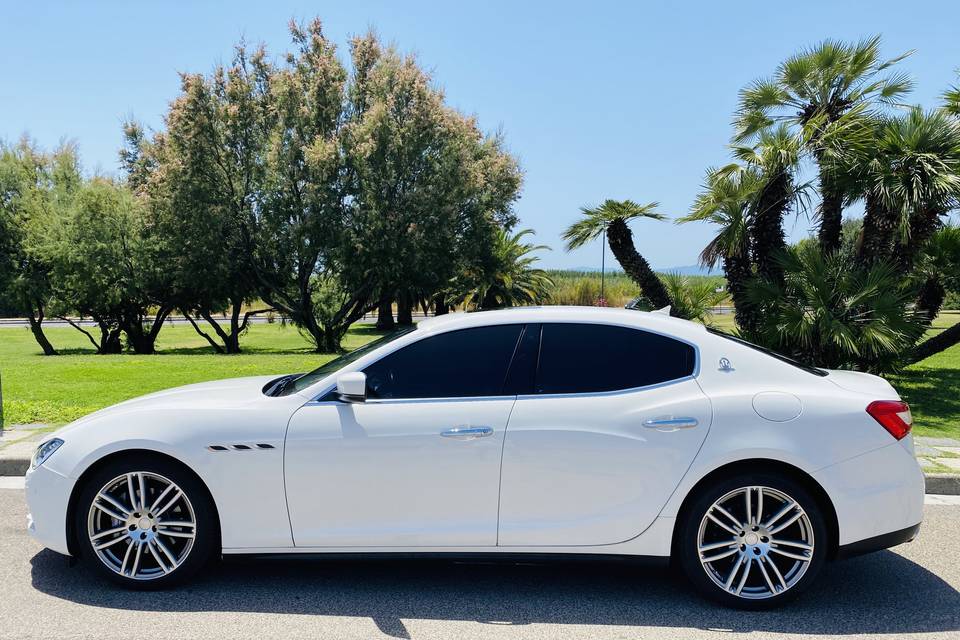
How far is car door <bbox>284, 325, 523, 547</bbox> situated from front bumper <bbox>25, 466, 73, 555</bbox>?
1.30 m

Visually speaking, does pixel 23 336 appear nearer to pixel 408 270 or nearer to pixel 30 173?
pixel 30 173

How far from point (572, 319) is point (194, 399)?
2.24m

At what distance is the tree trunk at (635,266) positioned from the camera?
11.8 meters

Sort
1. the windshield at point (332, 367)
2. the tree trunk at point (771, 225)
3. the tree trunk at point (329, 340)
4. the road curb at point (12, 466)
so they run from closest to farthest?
the windshield at point (332, 367) → the road curb at point (12, 466) → the tree trunk at point (771, 225) → the tree trunk at point (329, 340)

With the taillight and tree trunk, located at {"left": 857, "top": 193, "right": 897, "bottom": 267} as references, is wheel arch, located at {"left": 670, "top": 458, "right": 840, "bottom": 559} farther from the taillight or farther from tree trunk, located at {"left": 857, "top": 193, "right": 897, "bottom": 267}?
tree trunk, located at {"left": 857, "top": 193, "right": 897, "bottom": 267}

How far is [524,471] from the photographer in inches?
145

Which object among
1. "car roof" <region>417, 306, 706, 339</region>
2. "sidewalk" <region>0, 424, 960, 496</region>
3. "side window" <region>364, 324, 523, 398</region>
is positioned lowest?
"sidewalk" <region>0, 424, 960, 496</region>

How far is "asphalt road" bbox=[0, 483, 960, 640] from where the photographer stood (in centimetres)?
350

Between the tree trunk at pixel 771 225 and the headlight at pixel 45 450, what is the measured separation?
9.29m

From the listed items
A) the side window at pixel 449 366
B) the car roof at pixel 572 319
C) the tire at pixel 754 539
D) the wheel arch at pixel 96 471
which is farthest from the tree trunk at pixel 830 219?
the wheel arch at pixel 96 471

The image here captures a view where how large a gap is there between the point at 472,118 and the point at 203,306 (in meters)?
13.4

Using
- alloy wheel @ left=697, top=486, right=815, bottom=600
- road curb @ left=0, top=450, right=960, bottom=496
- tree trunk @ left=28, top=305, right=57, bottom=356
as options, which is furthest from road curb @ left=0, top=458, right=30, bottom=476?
tree trunk @ left=28, top=305, right=57, bottom=356

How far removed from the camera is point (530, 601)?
3.87 meters

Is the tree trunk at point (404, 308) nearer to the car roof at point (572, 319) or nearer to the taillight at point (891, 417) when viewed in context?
the car roof at point (572, 319)
